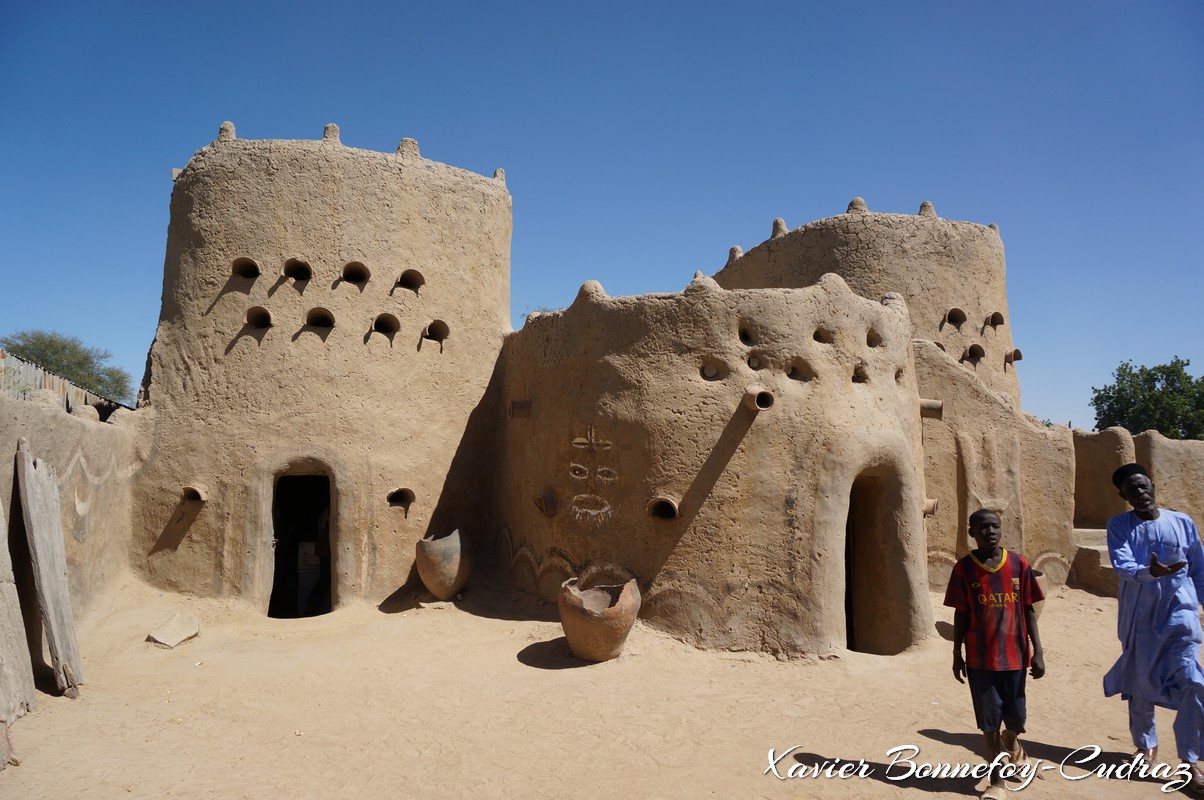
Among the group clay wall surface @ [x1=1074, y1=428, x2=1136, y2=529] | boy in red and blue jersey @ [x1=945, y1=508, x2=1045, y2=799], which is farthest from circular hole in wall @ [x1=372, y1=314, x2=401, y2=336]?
clay wall surface @ [x1=1074, y1=428, x2=1136, y2=529]

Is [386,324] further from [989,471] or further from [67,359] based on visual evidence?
[67,359]

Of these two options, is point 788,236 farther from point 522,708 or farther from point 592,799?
point 592,799

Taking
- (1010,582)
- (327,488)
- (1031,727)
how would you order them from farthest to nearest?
(327,488), (1031,727), (1010,582)

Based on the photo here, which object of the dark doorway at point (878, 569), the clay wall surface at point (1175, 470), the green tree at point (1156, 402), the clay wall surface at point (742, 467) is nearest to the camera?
the clay wall surface at point (742, 467)

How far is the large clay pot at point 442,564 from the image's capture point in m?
9.73

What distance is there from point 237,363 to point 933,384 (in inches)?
373

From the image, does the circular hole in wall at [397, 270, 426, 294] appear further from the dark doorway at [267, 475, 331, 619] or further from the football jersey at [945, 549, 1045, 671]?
the football jersey at [945, 549, 1045, 671]

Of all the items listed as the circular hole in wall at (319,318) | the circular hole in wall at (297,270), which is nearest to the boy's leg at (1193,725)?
the circular hole in wall at (319,318)

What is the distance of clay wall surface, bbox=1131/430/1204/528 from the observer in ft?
39.8

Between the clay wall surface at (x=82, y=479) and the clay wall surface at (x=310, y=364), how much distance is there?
0.38 meters

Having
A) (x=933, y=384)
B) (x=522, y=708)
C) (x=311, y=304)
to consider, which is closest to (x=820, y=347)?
(x=933, y=384)

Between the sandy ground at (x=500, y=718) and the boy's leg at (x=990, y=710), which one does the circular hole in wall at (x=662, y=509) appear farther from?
the boy's leg at (x=990, y=710)

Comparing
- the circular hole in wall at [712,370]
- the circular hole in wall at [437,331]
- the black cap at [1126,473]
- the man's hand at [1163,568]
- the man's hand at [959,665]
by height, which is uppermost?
Result: the circular hole in wall at [437,331]

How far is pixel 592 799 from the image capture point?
5117 mm
